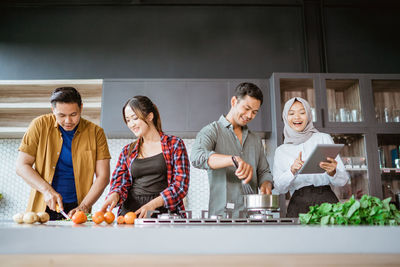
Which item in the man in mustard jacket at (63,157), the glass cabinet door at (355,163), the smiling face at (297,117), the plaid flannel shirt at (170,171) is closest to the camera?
the plaid flannel shirt at (170,171)

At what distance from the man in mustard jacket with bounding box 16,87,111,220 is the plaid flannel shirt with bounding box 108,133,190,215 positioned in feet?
0.49

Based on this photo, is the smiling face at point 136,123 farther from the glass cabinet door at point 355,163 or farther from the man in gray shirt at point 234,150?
the glass cabinet door at point 355,163

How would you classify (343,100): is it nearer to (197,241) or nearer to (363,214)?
(363,214)

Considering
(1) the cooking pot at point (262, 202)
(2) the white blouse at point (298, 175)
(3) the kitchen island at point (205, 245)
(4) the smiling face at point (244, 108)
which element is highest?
(4) the smiling face at point (244, 108)

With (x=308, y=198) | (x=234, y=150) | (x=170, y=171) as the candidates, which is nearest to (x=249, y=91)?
(x=234, y=150)

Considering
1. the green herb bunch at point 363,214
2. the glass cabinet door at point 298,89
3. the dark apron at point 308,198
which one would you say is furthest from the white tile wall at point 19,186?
the green herb bunch at point 363,214

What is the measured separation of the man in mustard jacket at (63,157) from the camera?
2.02 meters

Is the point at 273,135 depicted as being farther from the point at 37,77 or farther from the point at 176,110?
the point at 37,77

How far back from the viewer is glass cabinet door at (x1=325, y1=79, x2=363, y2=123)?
11.5 feet

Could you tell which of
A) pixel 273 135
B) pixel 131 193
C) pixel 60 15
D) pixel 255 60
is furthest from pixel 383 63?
pixel 60 15

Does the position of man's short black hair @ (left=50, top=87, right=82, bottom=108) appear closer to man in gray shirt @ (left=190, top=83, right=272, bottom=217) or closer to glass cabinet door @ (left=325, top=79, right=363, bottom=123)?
man in gray shirt @ (left=190, top=83, right=272, bottom=217)

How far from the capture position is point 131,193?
202 cm

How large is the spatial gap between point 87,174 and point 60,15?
275 cm

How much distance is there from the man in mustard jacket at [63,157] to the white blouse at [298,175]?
106 cm
